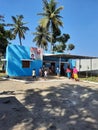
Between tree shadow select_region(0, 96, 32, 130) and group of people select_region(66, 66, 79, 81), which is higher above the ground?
group of people select_region(66, 66, 79, 81)

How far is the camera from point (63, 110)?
39.4ft

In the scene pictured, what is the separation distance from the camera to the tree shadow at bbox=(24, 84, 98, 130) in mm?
9609

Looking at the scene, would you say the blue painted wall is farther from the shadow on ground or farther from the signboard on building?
the shadow on ground

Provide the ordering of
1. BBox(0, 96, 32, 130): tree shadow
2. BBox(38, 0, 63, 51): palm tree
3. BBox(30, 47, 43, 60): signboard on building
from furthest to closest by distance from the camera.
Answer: BBox(38, 0, 63, 51): palm tree, BBox(30, 47, 43, 60): signboard on building, BBox(0, 96, 32, 130): tree shadow

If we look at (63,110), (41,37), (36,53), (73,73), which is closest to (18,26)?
(41,37)

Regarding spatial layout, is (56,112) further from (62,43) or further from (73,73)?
(62,43)

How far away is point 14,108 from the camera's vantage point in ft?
38.9

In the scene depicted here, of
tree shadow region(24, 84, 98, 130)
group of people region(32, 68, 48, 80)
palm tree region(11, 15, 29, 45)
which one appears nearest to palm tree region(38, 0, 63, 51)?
palm tree region(11, 15, 29, 45)

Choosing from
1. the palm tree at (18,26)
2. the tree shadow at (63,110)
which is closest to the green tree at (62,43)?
the palm tree at (18,26)

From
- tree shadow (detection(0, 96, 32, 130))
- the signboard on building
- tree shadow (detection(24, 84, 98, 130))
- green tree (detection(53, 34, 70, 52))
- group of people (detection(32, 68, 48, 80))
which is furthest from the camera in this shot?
green tree (detection(53, 34, 70, 52))

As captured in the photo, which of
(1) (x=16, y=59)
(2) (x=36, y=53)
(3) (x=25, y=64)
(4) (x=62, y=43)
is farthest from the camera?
(4) (x=62, y=43)

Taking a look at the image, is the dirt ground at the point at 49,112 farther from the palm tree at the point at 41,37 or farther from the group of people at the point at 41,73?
the palm tree at the point at 41,37

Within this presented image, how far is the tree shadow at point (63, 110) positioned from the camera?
961cm

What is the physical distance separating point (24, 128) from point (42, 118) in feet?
4.89
